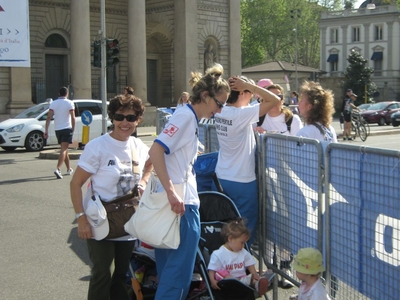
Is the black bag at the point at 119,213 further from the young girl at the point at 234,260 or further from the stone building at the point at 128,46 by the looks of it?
the stone building at the point at 128,46

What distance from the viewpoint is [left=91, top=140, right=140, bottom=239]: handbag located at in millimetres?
4883

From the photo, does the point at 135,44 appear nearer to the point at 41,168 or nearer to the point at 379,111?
the point at 379,111

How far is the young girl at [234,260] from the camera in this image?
16.8 ft

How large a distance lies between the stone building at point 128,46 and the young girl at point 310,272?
29.8 meters

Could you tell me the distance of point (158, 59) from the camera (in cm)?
4616

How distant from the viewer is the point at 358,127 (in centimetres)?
2780

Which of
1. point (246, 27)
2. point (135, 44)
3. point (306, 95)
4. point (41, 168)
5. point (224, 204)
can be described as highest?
point (246, 27)

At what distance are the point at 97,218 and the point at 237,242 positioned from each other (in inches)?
47.7

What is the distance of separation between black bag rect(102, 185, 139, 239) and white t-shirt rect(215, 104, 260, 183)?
1402 mm

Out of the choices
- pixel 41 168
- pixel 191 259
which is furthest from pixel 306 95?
pixel 41 168

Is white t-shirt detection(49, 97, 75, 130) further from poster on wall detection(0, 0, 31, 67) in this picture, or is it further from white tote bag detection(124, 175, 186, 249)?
poster on wall detection(0, 0, 31, 67)

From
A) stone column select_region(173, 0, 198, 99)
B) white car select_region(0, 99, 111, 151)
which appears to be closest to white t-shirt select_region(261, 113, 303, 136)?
white car select_region(0, 99, 111, 151)

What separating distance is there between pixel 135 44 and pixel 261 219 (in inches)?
1273

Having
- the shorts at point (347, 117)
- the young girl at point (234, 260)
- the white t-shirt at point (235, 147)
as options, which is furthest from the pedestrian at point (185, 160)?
the shorts at point (347, 117)
